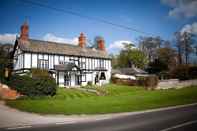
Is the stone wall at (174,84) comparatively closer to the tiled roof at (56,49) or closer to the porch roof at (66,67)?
the tiled roof at (56,49)

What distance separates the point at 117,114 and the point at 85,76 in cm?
3130

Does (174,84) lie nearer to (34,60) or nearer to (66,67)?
(66,67)

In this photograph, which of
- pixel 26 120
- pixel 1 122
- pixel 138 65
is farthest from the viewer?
pixel 138 65

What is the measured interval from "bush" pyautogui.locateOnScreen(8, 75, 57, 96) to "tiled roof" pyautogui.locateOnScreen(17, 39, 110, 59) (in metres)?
12.9

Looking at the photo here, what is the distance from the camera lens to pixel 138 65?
7925 centimetres

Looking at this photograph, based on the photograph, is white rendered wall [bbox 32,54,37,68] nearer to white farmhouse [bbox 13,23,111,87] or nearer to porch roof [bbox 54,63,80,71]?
white farmhouse [bbox 13,23,111,87]


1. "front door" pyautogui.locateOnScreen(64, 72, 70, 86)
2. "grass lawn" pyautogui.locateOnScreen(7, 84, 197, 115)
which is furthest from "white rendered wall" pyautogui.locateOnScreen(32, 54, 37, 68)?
"grass lawn" pyautogui.locateOnScreen(7, 84, 197, 115)

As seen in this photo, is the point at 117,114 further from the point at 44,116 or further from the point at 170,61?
the point at 170,61

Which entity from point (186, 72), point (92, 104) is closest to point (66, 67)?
point (92, 104)

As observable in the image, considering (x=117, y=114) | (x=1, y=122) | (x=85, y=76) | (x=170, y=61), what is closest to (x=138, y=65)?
(x=170, y=61)

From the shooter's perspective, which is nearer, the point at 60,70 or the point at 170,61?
the point at 60,70

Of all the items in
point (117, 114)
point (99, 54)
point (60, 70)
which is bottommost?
point (117, 114)

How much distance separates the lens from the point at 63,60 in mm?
43375

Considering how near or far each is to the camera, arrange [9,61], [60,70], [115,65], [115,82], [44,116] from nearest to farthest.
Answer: [44,116] → [60,70] → [9,61] → [115,82] → [115,65]
